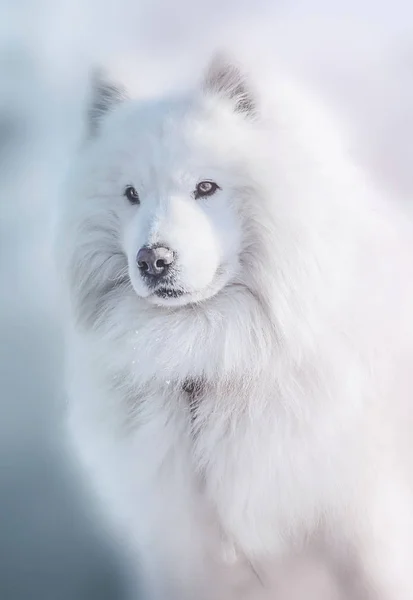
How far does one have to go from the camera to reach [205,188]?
96 cm

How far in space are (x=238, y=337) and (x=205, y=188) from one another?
9.4 inches

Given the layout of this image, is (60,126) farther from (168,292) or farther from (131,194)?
(168,292)

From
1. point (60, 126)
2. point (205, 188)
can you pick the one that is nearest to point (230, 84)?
point (205, 188)

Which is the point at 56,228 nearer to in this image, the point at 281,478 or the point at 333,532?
the point at 281,478

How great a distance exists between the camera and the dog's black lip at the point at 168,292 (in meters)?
0.94

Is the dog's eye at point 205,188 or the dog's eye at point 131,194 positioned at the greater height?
the dog's eye at point 205,188

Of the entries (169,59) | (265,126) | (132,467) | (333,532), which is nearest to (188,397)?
(132,467)

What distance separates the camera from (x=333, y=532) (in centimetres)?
107

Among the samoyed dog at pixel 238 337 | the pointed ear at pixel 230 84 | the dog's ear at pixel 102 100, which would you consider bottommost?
the samoyed dog at pixel 238 337

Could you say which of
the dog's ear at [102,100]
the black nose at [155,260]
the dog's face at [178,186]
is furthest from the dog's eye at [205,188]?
the dog's ear at [102,100]

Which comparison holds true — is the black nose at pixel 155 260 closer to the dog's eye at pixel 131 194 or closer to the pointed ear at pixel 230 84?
the dog's eye at pixel 131 194

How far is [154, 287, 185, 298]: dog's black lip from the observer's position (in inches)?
37.1

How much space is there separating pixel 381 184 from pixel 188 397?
489 mm

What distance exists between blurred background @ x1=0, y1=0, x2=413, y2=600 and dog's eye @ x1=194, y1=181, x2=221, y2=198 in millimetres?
273
